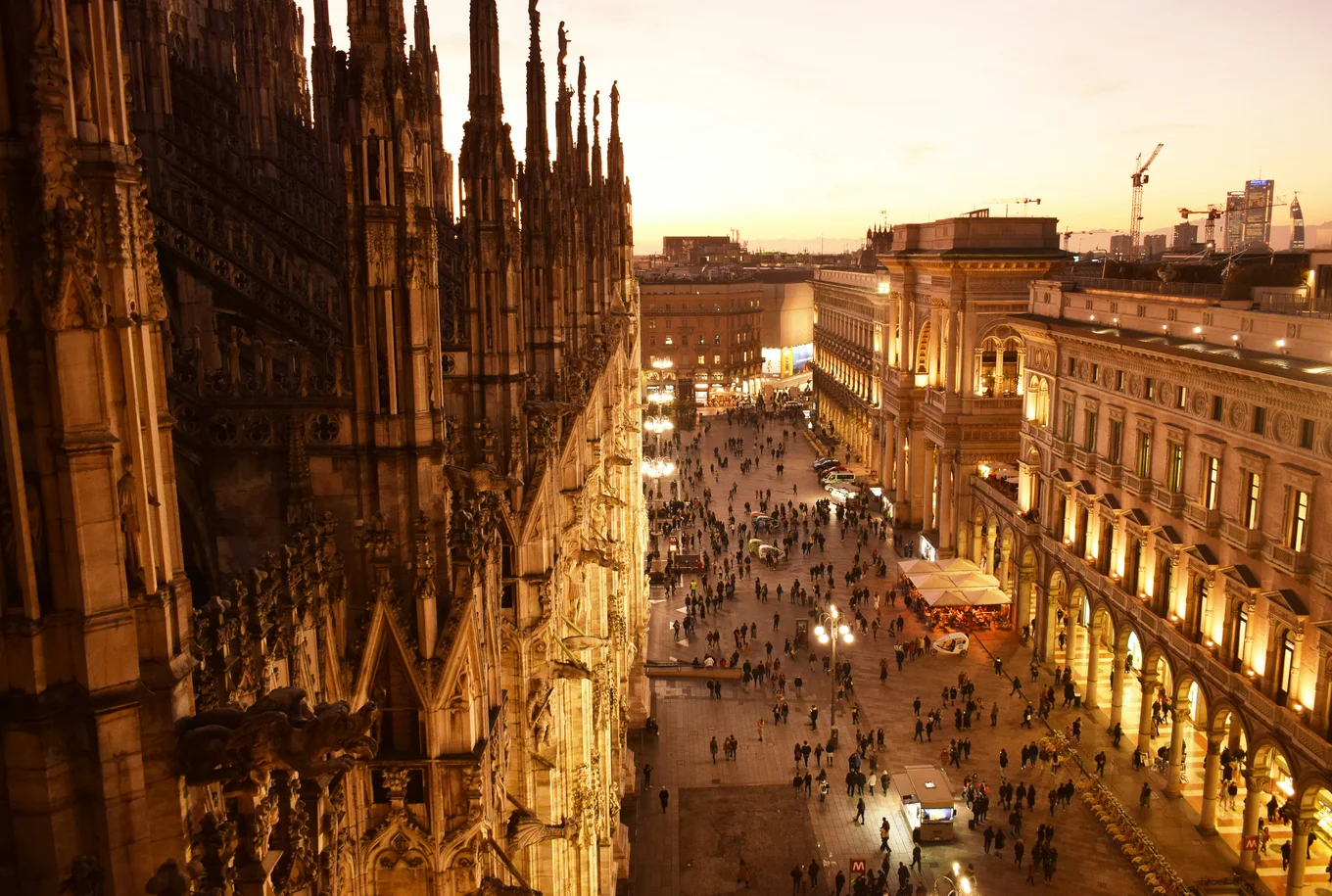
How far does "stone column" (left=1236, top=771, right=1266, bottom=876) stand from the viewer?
84.9ft

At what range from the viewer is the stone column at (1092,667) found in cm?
3622

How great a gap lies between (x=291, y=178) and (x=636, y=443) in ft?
68.8

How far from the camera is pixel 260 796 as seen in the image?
5.24 metres

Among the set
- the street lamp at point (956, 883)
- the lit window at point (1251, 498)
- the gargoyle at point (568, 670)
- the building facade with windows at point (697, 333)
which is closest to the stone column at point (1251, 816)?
the lit window at point (1251, 498)

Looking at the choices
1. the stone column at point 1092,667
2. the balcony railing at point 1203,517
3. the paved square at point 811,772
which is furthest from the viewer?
the stone column at point 1092,667

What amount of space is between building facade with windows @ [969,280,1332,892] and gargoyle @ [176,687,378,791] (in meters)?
24.5

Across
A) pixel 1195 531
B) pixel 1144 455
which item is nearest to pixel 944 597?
pixel 1144 455

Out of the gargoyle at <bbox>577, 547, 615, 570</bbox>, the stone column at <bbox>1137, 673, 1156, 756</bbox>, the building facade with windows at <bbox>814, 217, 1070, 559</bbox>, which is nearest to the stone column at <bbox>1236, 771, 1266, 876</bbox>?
the stone column at <bbox>1137, 673, 1156, 756</bbox>

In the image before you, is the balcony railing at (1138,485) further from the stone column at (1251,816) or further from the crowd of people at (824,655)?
the stone column at (1251,816)

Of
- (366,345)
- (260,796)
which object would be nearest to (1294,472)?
(366,345)

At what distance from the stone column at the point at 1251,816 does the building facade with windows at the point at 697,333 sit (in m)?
85.2

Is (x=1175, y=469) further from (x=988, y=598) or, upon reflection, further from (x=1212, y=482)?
(x=988, y=598)

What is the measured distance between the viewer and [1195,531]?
30.0m

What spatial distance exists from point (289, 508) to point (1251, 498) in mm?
25380
